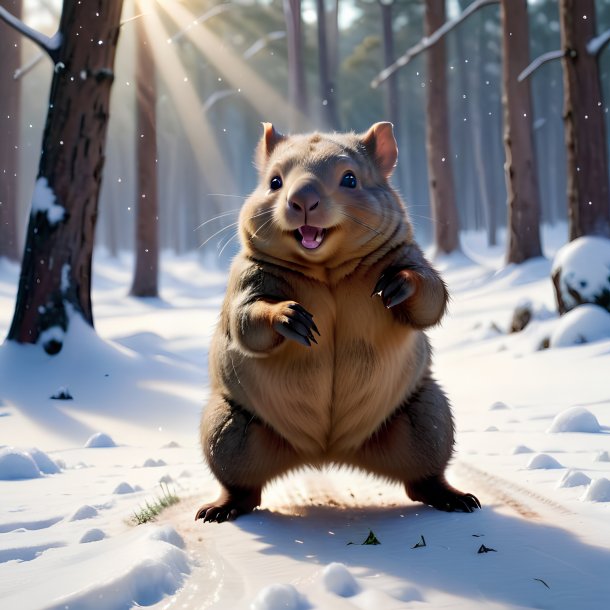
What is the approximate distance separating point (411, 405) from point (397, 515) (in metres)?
0.48

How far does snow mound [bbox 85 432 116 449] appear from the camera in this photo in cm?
551

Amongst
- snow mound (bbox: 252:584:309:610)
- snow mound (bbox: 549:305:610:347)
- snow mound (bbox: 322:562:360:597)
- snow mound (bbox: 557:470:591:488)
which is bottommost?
snow mound (bbox: 549:305:610:347)

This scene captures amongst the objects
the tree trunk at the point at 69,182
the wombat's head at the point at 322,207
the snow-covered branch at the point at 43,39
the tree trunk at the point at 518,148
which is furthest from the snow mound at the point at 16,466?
the tree trunk at the point at 518,148

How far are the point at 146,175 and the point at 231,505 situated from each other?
1451cm

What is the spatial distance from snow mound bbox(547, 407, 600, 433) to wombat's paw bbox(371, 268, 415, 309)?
2.38 meters

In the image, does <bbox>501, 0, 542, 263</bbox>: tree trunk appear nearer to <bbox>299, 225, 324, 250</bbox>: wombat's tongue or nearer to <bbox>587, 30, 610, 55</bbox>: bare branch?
<bbox>587, 30, 610, 55</bbox>: bare branch

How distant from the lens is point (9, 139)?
2044cm

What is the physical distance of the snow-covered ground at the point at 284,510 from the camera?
2.35 metres

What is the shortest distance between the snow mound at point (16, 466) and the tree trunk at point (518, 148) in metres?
12.3

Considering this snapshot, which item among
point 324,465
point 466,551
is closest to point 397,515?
point 324,465

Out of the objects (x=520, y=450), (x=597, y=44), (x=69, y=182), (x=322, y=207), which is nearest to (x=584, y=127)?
(x=597, y=44)

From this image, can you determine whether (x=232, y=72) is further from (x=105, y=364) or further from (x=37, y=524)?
(x=37, y=524)

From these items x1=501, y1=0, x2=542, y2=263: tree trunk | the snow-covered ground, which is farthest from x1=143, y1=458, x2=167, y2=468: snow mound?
x1=501, y1=0, x2=542, y2=263: tree trunk

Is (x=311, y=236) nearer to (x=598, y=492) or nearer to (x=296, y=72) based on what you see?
(x=598, y=492)
